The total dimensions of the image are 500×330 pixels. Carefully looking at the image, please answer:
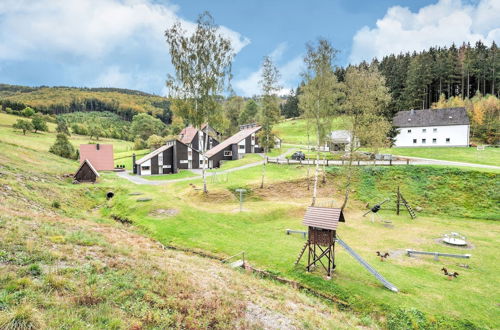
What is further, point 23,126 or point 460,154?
point 23,126

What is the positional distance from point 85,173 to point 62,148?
31.0 metres

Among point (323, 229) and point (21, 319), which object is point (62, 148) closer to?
point (323, 229)

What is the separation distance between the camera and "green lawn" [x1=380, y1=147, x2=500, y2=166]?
144ft

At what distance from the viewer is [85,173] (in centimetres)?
4106

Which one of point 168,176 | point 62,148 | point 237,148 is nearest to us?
point 168,176

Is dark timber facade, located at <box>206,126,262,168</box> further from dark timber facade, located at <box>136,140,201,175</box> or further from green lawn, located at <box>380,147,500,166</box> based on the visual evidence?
green lawn, located at <box>380,147,500,166</box>

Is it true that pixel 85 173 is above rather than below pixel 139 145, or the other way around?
below

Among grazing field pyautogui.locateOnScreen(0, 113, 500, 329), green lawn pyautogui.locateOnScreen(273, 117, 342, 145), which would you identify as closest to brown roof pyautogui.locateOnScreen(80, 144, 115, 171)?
grazing field pyautogui.locateOnScreen(0, 113, 500, 329)

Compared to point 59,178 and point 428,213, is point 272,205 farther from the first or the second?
point 59,178

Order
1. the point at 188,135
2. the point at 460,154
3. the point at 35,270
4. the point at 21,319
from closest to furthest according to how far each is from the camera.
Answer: the point at 21,319, the point at 35,270, the point at 460,154, the point at 188,135

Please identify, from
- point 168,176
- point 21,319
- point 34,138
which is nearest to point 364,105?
point 21,319

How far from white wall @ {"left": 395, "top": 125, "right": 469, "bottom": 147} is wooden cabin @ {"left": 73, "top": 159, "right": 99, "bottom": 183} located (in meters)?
63.9

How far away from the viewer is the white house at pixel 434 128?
57.2 meters

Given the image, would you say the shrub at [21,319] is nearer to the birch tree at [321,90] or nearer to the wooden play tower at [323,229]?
the wooden play tower at [323,229]
